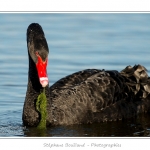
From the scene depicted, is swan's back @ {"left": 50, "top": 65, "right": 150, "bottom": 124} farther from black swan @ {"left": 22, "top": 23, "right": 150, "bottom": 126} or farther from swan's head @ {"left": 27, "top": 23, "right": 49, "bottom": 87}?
swan's head @ {"left": 27, "top": 23, "right": 49, "bottom": 87}

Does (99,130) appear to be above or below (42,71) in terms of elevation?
below

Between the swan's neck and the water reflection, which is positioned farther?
the swan's neck

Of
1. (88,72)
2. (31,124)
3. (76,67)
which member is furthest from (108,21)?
(31,124)

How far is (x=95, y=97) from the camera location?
12383 mm

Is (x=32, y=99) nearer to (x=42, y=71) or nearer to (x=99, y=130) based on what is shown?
(x=42, y=71)

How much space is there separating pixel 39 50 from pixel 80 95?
1.14m

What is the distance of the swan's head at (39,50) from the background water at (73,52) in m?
0.85

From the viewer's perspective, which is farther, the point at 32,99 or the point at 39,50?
the point at 32,99

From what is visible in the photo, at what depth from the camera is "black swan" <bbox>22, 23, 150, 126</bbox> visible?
38.6ft

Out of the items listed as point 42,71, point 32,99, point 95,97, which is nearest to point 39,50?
point 42,71

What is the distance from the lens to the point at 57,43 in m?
16.3

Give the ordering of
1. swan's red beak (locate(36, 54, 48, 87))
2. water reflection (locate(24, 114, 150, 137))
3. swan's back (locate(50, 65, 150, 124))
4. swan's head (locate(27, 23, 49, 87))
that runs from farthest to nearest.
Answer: swan's back (locate(50, 65, 150, 124)) → water reflection (locate(24, 114, 150, 137)) → swan's head (locate(27, 23, 49, 87)) → swan's red beak (locate(36, 54, 48, 87))

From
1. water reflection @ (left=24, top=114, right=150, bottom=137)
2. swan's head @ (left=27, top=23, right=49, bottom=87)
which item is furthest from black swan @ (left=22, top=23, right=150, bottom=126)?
water reflection @ (left=24, top=114, right=150, bottom=137)

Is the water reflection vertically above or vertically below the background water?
below
